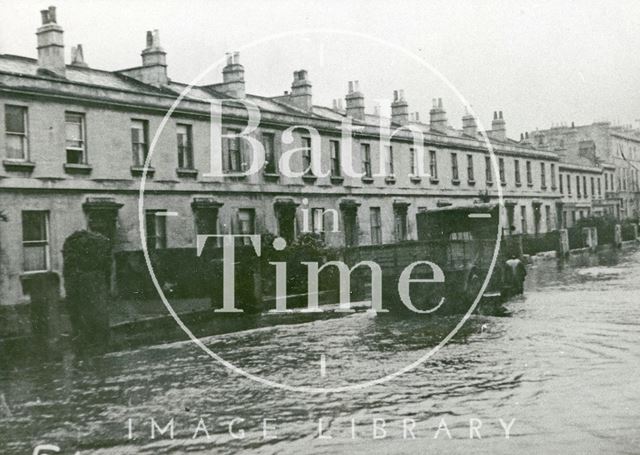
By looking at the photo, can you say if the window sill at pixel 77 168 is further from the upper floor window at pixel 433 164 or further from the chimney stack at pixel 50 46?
the upper floor window at pixel 433 164

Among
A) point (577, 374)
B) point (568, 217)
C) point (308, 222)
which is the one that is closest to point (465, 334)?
point (577, 374)

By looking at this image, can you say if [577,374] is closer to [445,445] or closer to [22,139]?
[445,445]

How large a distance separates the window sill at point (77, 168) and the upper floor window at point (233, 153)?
19.9 feet

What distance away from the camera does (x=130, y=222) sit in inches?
915

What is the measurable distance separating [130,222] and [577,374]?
15759 mm

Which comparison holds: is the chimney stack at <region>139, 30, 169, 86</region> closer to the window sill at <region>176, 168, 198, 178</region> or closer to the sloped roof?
the sloped roof

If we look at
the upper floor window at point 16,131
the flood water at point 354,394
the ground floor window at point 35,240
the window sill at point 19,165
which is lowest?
the flood water at point 354,394

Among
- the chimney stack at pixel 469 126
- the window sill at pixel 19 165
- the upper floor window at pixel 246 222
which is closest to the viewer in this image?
the window sill at pixel 19 165

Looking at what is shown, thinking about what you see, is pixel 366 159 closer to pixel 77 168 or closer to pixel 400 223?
pixel 400 223

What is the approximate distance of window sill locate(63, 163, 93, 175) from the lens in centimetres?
2162

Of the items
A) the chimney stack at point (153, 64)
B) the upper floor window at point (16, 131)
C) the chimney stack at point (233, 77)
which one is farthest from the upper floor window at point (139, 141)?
the chimney stack at point (233, 77)

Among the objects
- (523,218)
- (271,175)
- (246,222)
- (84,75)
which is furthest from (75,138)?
(523,218)

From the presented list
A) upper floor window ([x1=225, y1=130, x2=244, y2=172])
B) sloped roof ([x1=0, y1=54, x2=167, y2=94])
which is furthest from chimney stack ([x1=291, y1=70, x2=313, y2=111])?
sloped roof ([x1=0, y1=54, x2=167, y2=94])

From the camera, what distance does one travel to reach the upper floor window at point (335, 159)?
1290 inches
